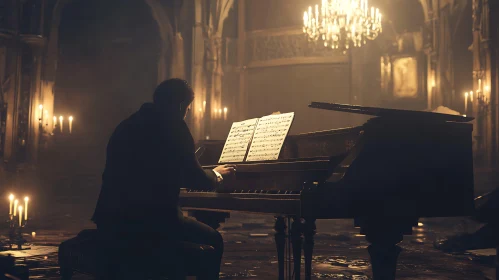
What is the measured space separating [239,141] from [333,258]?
3.00m

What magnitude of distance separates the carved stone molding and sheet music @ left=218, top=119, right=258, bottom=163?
11892 millimetres

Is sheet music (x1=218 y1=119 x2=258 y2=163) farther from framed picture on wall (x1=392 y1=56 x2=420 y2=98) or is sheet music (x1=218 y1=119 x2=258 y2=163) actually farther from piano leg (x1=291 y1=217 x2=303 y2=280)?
framed picture on wall (x1=392 y1=56 x2=420 y2=98)

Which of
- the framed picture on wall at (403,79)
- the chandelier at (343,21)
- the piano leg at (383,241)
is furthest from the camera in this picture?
the framed picture on wall at (403,79)

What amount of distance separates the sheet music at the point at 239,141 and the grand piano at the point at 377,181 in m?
0.21

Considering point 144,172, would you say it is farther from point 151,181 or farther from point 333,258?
point 333,258

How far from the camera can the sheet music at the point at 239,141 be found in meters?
4.05

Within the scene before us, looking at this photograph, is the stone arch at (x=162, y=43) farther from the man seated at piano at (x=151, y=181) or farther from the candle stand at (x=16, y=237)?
the man seated at piano at (x=151, y=181)

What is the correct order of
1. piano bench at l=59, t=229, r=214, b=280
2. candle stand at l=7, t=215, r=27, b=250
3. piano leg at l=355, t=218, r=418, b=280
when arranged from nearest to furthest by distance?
1. piano bench at l=59, t=229, r=214, b=280
2. piano leg at l=355, t=218, r=418, b=280
3. candle stand at l=7, t=215, r=27, b=250

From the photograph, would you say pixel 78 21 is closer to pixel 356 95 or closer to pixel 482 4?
pixel 356 95

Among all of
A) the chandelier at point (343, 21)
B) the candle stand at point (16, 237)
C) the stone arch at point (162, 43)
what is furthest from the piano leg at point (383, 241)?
the stone arch at point (162, 43)

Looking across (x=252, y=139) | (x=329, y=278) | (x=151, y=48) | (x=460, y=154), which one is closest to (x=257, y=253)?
(x=329, y=278)

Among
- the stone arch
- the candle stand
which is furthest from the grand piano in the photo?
the stone arch

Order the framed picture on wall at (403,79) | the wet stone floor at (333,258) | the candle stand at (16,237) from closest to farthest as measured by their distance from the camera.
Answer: the wet stone floor at (333,258)
the candle stand at (16,237)
the framed picture on wall at (403,79)

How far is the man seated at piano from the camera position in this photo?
308 cm
